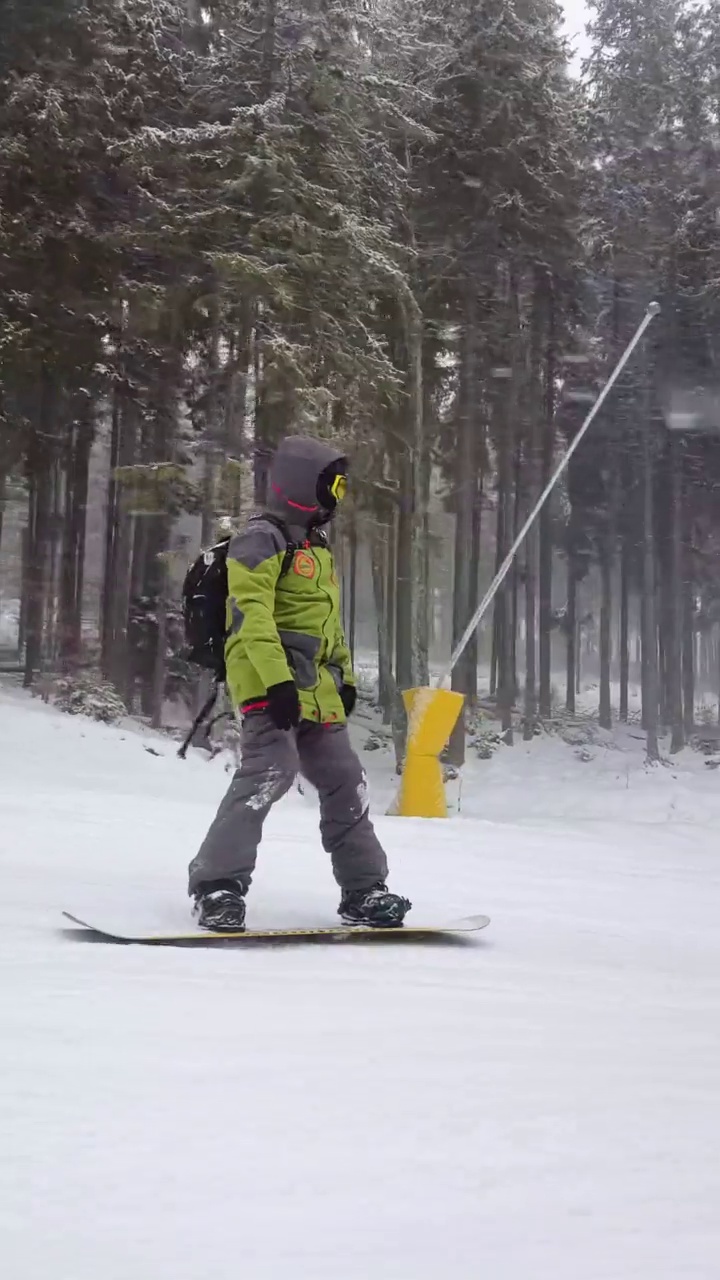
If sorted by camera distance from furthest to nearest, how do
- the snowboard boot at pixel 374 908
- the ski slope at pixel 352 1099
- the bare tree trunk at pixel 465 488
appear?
the bare tree trunk at pixel 465 488 → the snowboard boot at pixel 374 908 → the ski slope at pixel 352 1099

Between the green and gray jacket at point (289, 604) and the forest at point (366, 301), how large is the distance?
9531 mm

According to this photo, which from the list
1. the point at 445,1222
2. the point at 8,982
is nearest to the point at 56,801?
the point at 8,982

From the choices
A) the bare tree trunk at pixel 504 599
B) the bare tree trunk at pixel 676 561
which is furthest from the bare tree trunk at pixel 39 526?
the bare tree trunk at pixel 676 561

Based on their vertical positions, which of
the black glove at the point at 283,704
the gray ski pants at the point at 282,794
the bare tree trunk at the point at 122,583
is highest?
the bare tree trunk at the point at 122,583

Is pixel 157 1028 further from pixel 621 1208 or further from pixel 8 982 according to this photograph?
pixel 621 1208

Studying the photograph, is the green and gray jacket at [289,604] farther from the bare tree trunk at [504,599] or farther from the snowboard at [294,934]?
the bare tree trunk at [504,599]

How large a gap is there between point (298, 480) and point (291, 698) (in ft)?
2.80

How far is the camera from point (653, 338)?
74.6 ft

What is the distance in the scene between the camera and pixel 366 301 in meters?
16.0

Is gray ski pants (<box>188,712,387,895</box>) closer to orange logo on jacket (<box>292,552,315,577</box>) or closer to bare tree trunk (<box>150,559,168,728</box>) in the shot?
orange logo on jacket (<box>292,552,315,577</box>)

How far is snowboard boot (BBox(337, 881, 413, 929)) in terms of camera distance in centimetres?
415

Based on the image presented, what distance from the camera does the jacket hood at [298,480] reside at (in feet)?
13.8

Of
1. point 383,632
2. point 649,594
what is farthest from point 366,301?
point 649,594

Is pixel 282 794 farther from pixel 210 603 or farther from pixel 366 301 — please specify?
pixel 366 301
